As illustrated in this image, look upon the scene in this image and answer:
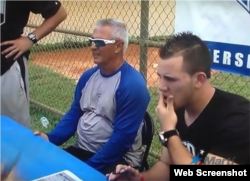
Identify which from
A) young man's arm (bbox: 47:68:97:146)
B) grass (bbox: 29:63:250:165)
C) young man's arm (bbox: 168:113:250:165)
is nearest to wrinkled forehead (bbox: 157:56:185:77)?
young man's arm (bbox: 168:113:250:165)

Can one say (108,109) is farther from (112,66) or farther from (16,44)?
(16,44)

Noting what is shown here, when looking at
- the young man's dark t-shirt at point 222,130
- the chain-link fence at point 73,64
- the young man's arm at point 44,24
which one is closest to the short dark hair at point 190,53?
the young man's dark t-shirt at point 222,130

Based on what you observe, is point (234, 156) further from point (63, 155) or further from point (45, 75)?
point (45, 75)

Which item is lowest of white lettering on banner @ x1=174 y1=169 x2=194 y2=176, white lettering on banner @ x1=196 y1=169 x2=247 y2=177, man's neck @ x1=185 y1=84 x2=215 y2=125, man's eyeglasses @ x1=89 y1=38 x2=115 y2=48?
white lettering on banner @ x1=174 y1=169 x2=194 y2=176

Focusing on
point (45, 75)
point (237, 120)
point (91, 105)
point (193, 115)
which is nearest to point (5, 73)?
point (91, 105)

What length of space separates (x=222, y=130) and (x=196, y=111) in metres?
0.18

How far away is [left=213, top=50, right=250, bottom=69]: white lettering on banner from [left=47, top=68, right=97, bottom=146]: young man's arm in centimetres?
80

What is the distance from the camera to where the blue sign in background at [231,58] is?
2686mm

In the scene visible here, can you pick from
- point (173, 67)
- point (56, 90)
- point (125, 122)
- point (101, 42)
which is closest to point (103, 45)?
point (101, 42)

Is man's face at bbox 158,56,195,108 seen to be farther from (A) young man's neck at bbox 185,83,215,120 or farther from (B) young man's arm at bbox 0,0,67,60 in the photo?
→ (B) young man's arm at bbox 0,0,67,60

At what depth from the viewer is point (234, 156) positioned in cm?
193

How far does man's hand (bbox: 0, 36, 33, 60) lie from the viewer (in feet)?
10.1

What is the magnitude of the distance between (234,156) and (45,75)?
5.29 metres

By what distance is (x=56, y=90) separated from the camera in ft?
20.1
